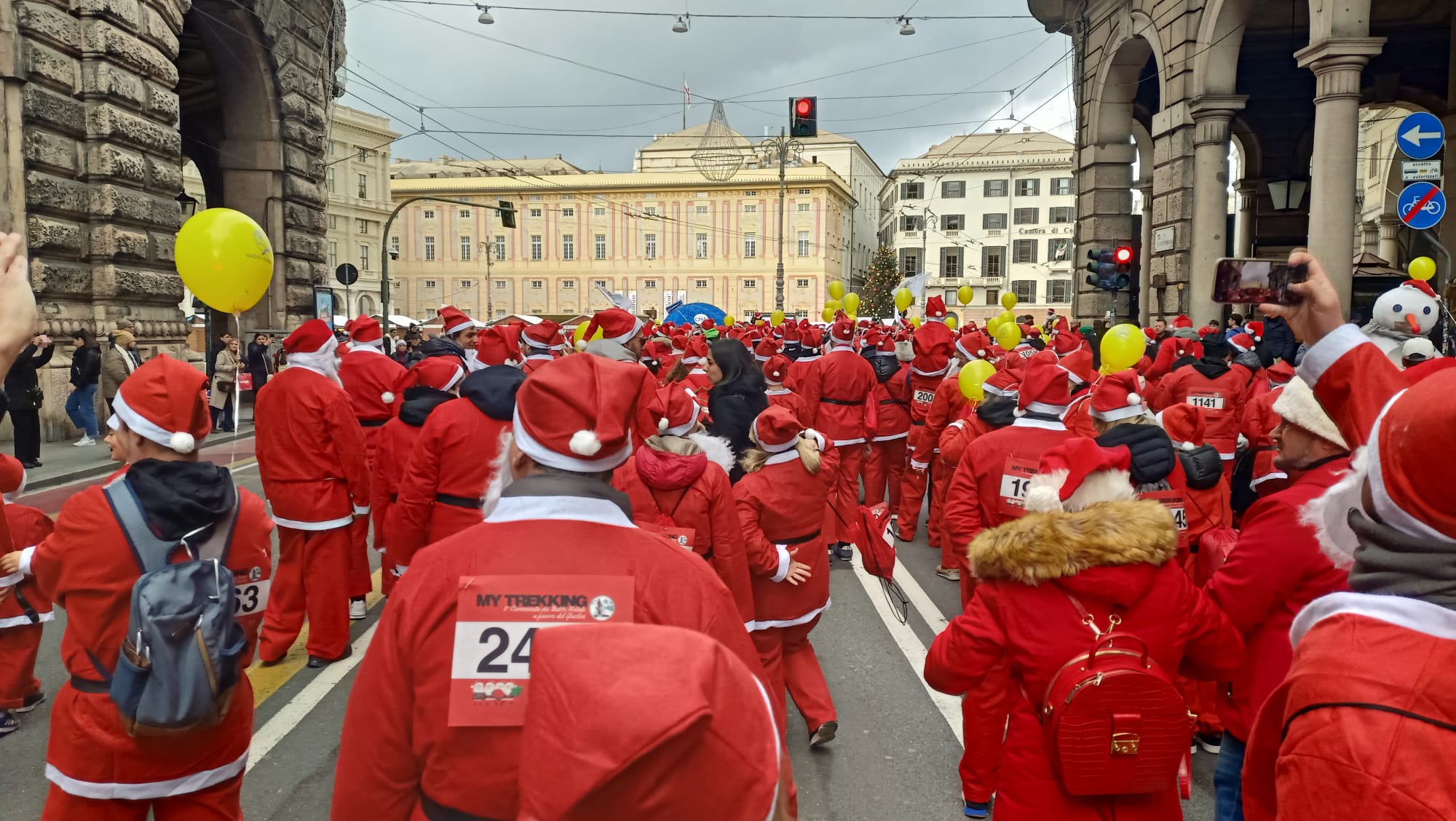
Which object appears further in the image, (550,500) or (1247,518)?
(1247,518)

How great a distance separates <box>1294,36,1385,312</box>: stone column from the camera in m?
13.4

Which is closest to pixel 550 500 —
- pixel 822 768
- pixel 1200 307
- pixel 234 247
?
pixel 822 768

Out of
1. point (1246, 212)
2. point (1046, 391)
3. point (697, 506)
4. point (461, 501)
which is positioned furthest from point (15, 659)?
point (1246, 212)

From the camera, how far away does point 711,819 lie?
132 centimetres

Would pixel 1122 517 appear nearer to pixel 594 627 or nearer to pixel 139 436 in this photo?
pixel 594 627

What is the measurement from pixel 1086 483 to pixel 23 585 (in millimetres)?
5040

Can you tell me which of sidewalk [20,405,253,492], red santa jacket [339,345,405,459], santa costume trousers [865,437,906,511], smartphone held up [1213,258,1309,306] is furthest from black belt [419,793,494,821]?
sidewalk [20,405,253,492]

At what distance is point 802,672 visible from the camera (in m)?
4.96

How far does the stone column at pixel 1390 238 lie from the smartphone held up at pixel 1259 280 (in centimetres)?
3506

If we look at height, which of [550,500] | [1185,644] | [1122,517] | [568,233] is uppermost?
[568,233]

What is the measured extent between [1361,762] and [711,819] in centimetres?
101

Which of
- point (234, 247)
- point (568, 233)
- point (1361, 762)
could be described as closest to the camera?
point (1361, 762)

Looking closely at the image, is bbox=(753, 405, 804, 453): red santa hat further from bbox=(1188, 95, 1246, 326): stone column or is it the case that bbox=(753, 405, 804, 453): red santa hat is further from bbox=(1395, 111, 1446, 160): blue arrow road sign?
bbox=(1188, 95, 1246, 326): stone column

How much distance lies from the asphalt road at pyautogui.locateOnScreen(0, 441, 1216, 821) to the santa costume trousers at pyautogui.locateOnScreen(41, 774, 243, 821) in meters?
1.13
